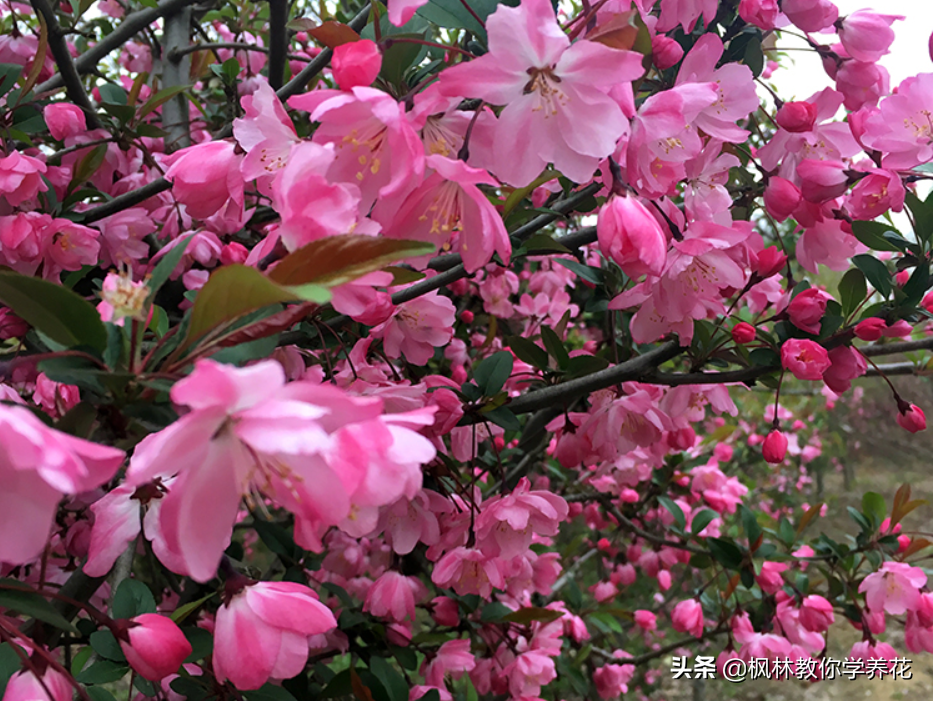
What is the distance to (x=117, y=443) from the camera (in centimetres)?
46

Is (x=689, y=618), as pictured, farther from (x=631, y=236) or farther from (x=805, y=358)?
(x=631, y=236)

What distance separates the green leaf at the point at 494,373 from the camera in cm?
100

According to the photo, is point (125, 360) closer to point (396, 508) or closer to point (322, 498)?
point (322, 498)

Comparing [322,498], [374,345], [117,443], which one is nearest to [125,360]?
[117,443]

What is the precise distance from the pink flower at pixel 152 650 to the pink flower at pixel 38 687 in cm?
6

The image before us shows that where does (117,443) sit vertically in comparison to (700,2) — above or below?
below

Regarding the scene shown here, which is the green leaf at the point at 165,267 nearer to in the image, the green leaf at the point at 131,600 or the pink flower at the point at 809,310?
the green leaf at the point at 131,600

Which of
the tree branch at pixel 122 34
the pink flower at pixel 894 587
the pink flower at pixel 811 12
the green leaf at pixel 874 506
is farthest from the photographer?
the green leaf at pixel 874 506

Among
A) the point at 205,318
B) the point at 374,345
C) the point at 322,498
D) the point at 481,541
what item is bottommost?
the point at 481,541

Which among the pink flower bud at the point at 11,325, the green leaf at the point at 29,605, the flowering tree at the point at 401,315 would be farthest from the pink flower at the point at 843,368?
the pink flower bud at the point at 11,325

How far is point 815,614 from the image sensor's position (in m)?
1.39

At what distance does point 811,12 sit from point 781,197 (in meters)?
0.25

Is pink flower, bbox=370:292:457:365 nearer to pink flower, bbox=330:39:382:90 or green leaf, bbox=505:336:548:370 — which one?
green leaf, bbox=505:336:548:370

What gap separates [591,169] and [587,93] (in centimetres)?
7
